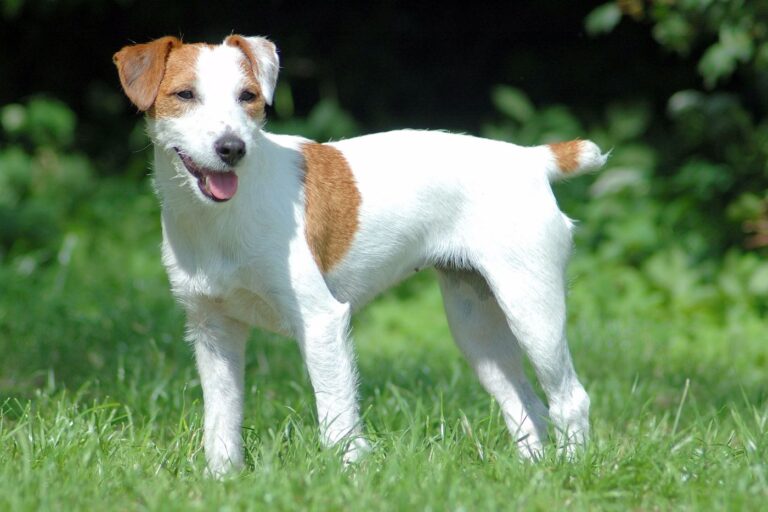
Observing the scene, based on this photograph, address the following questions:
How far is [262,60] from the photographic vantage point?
13.8ft

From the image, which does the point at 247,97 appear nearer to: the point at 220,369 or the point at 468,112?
the point at 220,369

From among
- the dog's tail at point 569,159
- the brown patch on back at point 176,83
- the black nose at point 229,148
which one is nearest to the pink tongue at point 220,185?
the black nose at point 229,148

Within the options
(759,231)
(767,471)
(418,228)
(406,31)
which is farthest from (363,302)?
(406,31)

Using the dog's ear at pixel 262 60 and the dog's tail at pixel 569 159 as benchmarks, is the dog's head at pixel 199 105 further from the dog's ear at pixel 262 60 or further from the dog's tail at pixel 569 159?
the dog's tail at pixel 569 159

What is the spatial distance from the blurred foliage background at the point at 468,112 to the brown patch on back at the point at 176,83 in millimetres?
3243

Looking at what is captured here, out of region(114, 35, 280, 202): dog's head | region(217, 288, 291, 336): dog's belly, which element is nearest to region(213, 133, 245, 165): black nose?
region(114, 35, 280, 202): dog's head

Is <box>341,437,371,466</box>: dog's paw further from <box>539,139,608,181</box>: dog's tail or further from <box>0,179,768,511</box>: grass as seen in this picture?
<box>539,139,608,181</box>: dog's tail

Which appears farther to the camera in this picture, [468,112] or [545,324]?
[468,112]

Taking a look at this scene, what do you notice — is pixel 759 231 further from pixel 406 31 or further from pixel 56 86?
pixel 56 86

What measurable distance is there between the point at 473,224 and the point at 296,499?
143 cm

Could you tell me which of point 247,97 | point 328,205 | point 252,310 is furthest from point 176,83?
point 252,310

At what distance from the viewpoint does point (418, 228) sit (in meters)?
4.38

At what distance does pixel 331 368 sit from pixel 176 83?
1141 mm

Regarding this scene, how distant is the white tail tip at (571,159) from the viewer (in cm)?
459
